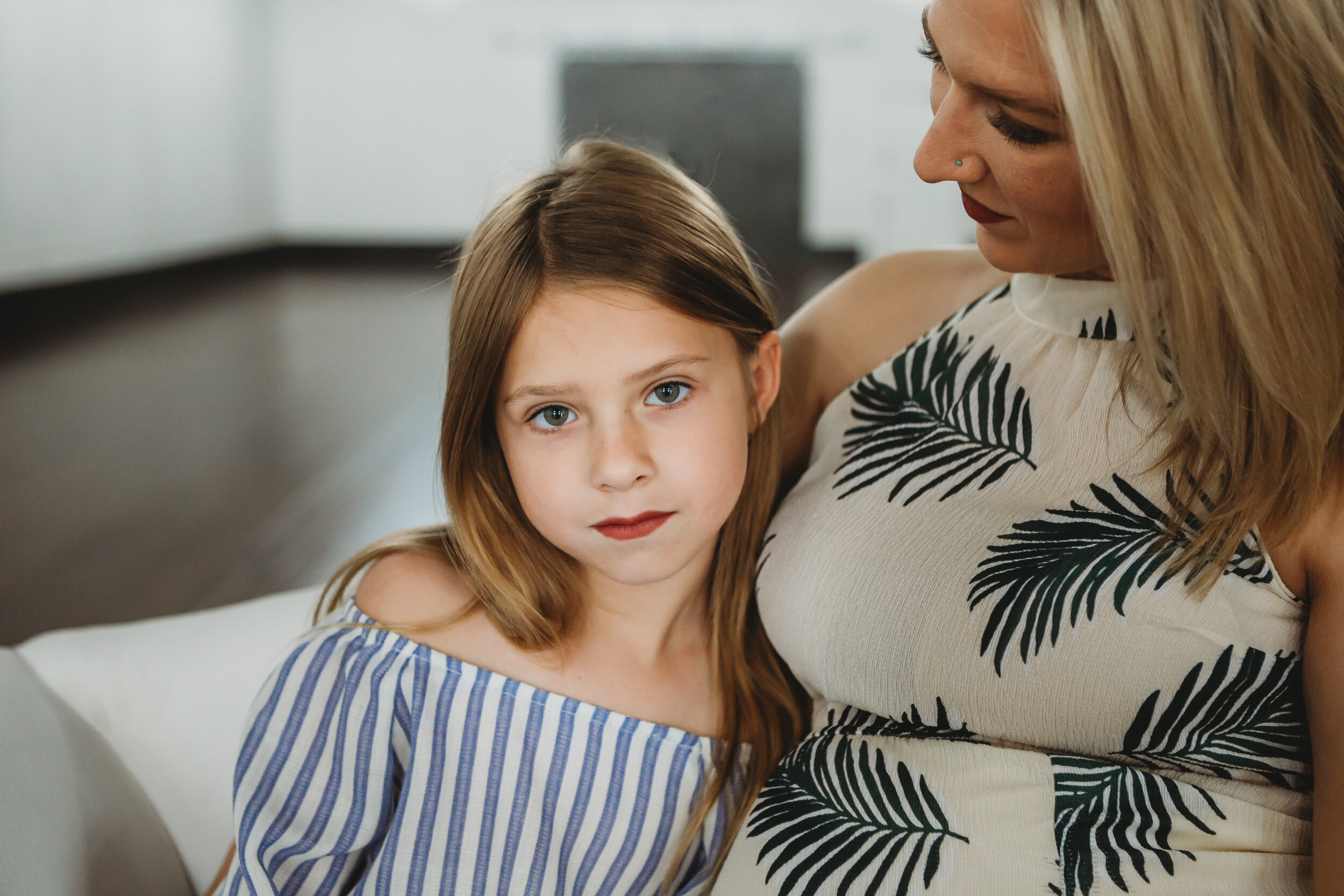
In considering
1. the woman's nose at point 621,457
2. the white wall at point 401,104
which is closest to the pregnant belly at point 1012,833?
the woman's nose at point 621,457

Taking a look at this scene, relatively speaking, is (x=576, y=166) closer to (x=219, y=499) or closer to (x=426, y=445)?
(x=219, y=499)

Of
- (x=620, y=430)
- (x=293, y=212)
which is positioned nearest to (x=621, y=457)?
(x=620, y=430)

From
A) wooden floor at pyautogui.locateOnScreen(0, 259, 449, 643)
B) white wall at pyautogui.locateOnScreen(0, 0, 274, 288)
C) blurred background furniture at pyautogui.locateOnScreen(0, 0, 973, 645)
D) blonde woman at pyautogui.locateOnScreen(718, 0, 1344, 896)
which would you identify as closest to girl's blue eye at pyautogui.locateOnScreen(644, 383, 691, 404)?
blonde woman at pyautogui.locateOnScreen(718, 0, 1344, 896)

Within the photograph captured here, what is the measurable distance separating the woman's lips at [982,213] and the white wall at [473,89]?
23.2ft

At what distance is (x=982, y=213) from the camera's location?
89 cm

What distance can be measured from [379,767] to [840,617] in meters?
0.40

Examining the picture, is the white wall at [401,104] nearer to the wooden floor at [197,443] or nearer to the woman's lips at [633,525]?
the wooden floor at [197,443]

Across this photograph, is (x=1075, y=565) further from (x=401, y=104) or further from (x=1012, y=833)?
(x=401, y=104)

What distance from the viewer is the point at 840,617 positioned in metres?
0.86

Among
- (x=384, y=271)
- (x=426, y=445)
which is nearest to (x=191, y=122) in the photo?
(x=384, y=271)

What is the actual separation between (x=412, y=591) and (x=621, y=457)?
259mm

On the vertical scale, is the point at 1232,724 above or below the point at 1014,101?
below

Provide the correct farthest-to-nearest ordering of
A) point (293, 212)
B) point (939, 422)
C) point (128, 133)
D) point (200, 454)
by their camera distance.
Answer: point (293, 212) < point (128, 133) < point (200, 454) < point (939, 422)

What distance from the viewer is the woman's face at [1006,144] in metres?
0.78
